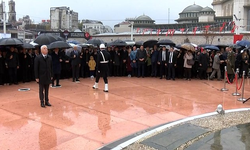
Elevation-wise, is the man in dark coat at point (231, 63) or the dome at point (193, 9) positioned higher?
the dome at point (193, 9)

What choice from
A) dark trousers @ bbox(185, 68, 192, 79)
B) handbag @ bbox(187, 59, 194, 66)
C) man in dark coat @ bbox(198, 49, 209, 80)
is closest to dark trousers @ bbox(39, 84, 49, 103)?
handbag @ bbox(187, 59, 194, 66)

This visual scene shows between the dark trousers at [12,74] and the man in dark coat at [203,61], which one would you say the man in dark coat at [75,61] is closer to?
the dark trousers at [12,74]

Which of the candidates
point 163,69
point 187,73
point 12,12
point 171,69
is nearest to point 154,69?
point 163,69

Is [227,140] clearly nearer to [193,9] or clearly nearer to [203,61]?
[203,61]

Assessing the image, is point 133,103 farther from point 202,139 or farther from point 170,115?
point 202,139

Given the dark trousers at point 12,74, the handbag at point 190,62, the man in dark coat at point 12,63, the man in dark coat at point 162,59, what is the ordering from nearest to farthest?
the man in dark coat at point 12,63 → the dark trousers at point 12,74 → the handbag at point 190,62 → the man in dark coat at point 162,59

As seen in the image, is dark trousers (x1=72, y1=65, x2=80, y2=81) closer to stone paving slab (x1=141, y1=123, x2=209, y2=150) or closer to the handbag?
the handbag

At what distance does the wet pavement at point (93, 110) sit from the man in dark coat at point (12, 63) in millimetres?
544

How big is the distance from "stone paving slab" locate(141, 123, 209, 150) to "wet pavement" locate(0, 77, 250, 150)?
730 mm

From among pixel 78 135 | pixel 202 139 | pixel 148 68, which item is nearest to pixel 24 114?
pixel 78 135

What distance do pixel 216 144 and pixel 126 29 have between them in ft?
282

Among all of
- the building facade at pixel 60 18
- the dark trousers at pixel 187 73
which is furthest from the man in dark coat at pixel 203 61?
the building facade at pixel 60 18

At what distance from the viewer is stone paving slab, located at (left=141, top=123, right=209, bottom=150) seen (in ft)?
17.0

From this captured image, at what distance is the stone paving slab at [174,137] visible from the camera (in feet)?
17.0
